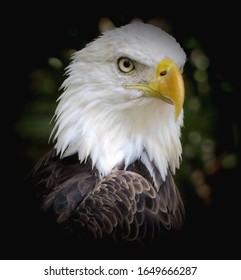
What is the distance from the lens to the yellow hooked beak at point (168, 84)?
1.58 meters

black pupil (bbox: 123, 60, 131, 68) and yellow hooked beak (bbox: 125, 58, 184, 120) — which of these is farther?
black pupil (bbox: 123, 60, 131, 68)

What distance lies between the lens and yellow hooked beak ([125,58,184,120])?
1582mm

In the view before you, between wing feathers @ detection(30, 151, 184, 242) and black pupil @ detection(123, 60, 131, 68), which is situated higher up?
black pupil @ detection(123, 60, 131, 68)

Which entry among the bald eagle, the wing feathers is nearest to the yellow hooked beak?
the bald eagle

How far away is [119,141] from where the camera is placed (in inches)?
69.5

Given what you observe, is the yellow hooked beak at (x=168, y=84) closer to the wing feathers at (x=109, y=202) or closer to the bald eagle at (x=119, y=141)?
the bald eagle at (x=119, y=141)

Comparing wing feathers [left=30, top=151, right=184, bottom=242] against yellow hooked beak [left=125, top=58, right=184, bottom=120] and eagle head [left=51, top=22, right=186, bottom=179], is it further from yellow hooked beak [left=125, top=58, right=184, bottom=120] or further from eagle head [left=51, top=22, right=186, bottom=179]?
yellow hooked beak [left=125, top=58, right=184, bottom=120]

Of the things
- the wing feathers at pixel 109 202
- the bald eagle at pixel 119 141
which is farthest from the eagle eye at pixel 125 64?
the wing feathers at pixel 109 202

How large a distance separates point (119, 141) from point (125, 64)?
248 millimetres

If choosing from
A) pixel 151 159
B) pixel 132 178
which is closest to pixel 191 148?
pixel 151 159

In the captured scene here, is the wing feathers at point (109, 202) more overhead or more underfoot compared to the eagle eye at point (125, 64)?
more underfoot

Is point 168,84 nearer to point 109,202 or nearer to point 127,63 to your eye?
point 127,63

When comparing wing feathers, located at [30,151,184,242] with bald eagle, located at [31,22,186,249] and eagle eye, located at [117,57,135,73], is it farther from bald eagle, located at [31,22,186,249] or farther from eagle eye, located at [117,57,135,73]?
eagle eye, located at [117,57,135,73]

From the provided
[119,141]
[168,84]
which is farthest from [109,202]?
[168,84]
